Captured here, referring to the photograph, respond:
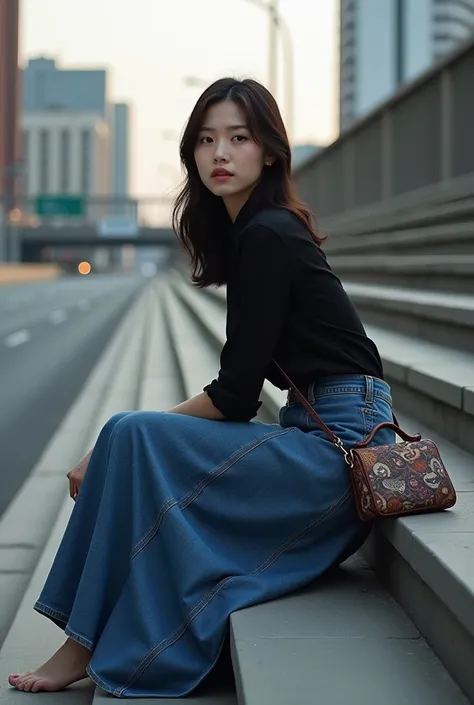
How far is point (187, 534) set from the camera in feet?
9.71

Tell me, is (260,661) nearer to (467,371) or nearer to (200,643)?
(200,643)

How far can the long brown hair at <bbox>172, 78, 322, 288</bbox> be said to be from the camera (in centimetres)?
331

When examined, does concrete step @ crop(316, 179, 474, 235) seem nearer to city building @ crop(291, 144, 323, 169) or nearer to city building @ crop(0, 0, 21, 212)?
city building @ crop(291, 144, 323, 169)

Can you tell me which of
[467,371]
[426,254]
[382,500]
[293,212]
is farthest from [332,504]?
[426,254]

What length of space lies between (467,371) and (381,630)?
1.96m

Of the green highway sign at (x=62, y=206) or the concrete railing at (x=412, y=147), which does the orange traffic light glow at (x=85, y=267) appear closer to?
the green highway sign at (x=62, y=206)

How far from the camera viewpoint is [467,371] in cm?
461

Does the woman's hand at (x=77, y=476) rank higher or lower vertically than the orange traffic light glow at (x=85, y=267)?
lower

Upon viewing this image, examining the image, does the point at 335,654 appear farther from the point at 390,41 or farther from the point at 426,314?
the point at 390,41

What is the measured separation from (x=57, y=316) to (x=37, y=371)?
14.4 metres

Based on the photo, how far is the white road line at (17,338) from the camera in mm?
19561

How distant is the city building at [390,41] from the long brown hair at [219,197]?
539 feet

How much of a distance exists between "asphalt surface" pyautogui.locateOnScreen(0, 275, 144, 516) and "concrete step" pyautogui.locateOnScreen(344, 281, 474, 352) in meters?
2.49

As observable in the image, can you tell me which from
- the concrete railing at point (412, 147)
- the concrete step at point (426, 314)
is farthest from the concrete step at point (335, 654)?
the concrete railing at point (412, 147)
